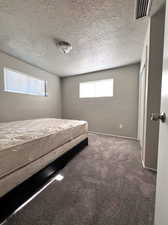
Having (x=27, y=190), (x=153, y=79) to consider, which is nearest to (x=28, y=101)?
(x=27, y=190)

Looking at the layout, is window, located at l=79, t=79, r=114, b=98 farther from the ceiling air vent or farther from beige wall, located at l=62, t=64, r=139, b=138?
the ceiling air vent

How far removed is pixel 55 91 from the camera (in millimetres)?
4184

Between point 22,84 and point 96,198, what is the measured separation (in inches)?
134

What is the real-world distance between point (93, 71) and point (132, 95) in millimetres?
1686

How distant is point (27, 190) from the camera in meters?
1.14

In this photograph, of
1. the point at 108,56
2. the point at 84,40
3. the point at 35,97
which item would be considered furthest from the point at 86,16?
the point at 35,97

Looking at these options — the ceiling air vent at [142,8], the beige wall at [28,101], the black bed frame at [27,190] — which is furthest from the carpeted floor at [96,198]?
the ceiling air vent at [142,8]

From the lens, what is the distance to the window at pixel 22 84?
103 inches

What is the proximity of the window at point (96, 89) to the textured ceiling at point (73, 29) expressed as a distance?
98 centimetres

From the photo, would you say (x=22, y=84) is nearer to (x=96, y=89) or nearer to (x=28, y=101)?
(x=28, y=101)

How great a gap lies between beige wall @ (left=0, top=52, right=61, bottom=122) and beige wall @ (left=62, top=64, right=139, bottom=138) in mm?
598

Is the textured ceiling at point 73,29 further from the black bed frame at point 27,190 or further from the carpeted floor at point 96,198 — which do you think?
the carpeted floor at point 96,198

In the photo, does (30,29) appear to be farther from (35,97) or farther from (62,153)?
(62,153)

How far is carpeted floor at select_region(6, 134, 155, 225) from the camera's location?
0.91 meters
